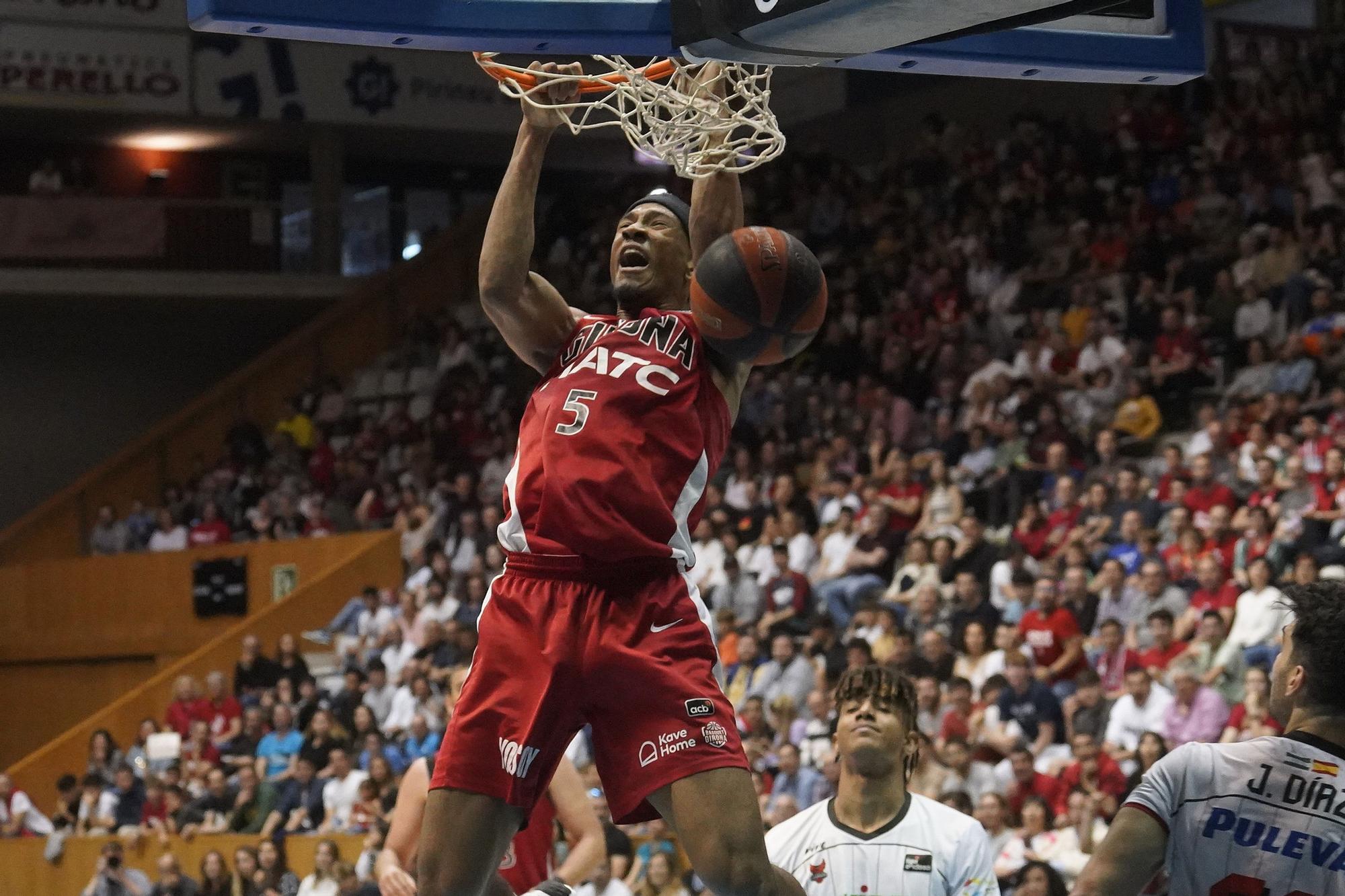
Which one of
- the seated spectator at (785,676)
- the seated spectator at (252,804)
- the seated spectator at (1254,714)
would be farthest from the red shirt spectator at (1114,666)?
the seated spectator at (252,804)

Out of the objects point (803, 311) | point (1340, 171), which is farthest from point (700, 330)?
point (1340, 171)

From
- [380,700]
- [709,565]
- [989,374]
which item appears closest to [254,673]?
[380,700]

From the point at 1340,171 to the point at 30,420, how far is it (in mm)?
16098

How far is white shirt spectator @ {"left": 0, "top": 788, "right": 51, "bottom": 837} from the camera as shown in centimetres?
1573

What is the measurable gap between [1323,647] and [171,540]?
59.5 ft

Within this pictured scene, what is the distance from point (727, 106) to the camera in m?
5.01

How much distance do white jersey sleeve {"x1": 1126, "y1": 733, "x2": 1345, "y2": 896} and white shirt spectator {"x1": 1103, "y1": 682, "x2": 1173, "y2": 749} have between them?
6511 millimetres

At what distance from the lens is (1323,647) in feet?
11.5

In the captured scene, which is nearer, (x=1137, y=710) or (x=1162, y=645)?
(x=1137, y=710)

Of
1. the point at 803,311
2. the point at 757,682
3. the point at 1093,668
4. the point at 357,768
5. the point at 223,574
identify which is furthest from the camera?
the point at 223,574

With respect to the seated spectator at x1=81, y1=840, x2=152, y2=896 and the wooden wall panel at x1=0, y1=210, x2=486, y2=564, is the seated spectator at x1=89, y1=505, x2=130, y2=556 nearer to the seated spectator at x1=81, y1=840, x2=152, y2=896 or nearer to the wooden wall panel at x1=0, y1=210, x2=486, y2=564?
the wooden wall panel at x1=0, y1=210, x2=486, y2=564

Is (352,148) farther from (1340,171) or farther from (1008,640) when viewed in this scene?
(1008,640)

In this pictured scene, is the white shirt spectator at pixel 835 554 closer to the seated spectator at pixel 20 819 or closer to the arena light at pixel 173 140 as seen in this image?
the seated spectator at pixel 20 819

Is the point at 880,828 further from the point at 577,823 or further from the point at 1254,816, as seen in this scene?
the point at 1254,816
